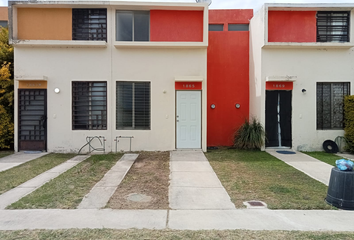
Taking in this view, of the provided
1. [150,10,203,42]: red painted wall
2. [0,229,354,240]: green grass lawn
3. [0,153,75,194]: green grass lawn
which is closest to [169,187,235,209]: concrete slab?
[0,229,354,240]: green grass lawn

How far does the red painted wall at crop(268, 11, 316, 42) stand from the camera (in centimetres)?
980

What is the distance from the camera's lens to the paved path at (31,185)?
465 cm

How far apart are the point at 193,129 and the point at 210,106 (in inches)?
79.0

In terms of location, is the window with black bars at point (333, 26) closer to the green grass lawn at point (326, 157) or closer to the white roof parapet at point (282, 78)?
the white roof parapet at point (282, 78)

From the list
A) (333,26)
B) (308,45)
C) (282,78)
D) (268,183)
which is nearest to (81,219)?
(268,183)

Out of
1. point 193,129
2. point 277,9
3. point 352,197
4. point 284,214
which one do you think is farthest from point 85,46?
point 352,197

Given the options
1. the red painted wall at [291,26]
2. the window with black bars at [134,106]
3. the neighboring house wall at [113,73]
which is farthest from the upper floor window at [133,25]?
the red painted wall at [291,26]

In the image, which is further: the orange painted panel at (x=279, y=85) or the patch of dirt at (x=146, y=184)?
the orange painted panel at (x=279, y=85)

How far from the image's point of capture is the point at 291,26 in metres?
9.88

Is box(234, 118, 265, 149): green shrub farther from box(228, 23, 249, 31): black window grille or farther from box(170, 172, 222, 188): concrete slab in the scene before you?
box(228, 23, 249, 31): black window grille

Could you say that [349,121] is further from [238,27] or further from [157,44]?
[157,44]

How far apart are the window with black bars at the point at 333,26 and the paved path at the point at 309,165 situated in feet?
16.1

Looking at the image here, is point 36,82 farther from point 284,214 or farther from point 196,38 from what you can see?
point 284,214

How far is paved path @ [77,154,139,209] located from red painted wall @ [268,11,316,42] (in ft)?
25.1
